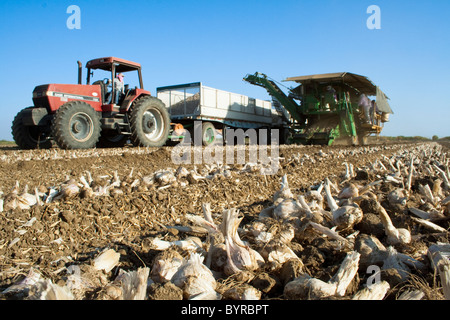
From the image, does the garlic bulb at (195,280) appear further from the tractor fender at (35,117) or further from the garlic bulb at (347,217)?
the tractor fender at (35,117)

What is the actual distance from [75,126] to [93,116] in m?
0.44

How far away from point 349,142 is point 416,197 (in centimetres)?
1146

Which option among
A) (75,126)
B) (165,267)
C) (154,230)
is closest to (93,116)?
(75,126)

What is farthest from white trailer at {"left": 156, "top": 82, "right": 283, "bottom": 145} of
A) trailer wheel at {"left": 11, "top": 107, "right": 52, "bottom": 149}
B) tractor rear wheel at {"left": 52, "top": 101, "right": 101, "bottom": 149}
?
trailer wheel at {"left": 11, "top": 107, "right": 52, "bottom": 149}

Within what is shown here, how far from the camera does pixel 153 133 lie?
29.6ft

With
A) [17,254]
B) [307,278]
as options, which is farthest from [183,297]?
[17,254]

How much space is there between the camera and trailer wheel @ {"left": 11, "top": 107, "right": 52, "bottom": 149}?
23.6ft

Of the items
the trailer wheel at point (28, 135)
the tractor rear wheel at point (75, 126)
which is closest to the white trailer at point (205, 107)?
the tractor rear wheel at point (75, 126)

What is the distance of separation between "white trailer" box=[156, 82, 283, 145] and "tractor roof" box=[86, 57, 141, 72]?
324cm

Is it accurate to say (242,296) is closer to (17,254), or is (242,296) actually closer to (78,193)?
(17,254)

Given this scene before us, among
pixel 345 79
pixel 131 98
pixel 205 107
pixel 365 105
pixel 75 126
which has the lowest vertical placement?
pixel 75 126

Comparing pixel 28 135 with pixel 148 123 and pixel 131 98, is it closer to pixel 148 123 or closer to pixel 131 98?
pixel 131 98

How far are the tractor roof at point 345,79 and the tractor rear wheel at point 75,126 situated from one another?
30.4 ft

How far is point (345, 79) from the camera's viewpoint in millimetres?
12898
